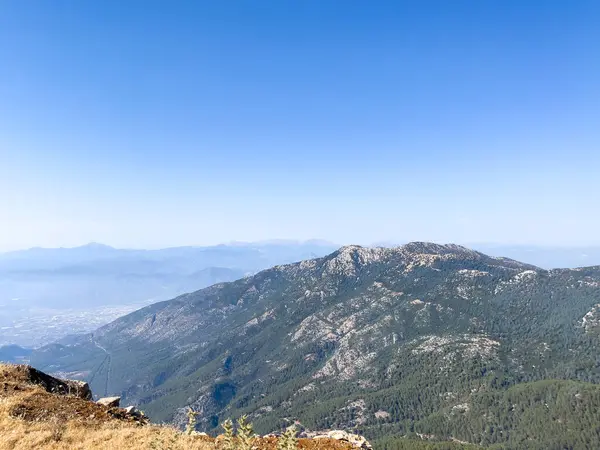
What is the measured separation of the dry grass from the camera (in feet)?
54.6

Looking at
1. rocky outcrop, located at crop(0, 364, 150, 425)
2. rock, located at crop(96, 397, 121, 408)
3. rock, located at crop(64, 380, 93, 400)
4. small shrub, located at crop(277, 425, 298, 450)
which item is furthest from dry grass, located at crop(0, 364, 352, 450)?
small shrub, located at crop(277, 425, 298, 450)

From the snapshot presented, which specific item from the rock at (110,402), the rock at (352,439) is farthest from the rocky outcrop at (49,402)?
the rock at (352,439)

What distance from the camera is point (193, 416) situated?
59.3ft

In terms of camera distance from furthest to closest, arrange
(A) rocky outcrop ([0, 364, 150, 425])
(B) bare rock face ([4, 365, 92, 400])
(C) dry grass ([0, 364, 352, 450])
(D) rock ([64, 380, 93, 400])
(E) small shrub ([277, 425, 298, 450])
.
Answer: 1. (D) rock ([64, 380, 93, 400])
2. (B) bare rock face ([4, 365, 92, 400])
3. (A) rocky outcrop ([0, 364, 150, 425])
4. (C) dry grass ([0, 364, 352, 450])
5. (E) small shrub ([277, 425, 298, 450])

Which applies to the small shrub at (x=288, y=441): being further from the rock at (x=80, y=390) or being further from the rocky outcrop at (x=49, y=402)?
the rock at (x=80, y=390)

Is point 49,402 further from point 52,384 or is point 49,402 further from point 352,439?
point 352,439

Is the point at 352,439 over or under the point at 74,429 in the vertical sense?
under

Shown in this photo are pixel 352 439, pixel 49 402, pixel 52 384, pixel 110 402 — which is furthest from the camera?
pixel 52 384

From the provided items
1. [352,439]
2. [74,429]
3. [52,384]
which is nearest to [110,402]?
[52,384]

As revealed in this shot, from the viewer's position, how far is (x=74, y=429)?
1848cm

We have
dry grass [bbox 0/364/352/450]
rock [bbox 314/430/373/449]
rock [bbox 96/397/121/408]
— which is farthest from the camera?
rock [bbox 96/397/121/408]

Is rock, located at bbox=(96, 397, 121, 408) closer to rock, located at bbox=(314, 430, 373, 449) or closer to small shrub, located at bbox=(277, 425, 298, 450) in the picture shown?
rock, located at bbox=(314, 430, 373, 449)

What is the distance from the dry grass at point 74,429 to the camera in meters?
16.6

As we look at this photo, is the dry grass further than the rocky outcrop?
No
